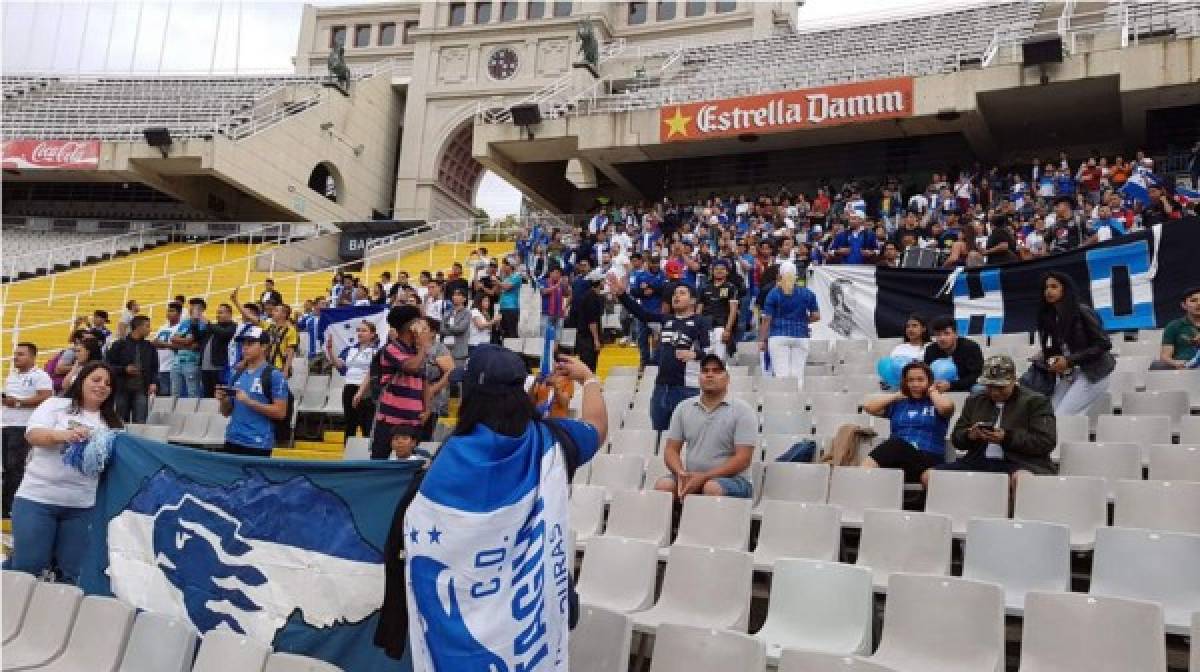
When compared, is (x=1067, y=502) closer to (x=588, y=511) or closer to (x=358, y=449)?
(x=588, y=511)

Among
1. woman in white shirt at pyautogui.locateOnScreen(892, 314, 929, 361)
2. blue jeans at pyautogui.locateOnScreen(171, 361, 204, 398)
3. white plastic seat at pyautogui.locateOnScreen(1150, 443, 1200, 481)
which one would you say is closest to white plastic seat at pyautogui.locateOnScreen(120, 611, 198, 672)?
white plastic seat at pyautogui.locateOnScreen(1150, 443, 1200, 481)

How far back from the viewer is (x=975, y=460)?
17.5 ft

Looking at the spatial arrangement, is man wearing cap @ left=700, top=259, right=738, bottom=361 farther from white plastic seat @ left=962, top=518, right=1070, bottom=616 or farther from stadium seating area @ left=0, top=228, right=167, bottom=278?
stadium seating area @ left=0, top=228, right=167, bottom=278

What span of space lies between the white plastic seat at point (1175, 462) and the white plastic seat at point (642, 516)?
9.11ft

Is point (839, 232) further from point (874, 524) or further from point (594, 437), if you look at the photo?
point (594, 437)

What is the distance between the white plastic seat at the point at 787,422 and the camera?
7.13 metres

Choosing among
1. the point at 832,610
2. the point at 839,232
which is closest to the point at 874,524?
the point at 832,610

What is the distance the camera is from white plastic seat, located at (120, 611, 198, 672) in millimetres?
3660

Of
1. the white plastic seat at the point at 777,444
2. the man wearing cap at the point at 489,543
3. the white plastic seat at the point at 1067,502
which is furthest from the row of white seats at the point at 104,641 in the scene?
the white plastic seat at the point at 777,444

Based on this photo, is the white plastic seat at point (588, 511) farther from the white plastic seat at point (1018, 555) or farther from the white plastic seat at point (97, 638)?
the white plastic seat at point (97, 638)

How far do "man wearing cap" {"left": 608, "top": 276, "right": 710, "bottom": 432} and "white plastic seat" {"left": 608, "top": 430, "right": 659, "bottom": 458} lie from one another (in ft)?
0.78

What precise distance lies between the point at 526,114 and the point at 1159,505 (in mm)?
20445

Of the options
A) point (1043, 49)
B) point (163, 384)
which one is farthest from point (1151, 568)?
point (1043, 49)

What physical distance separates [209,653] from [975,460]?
168 inches
